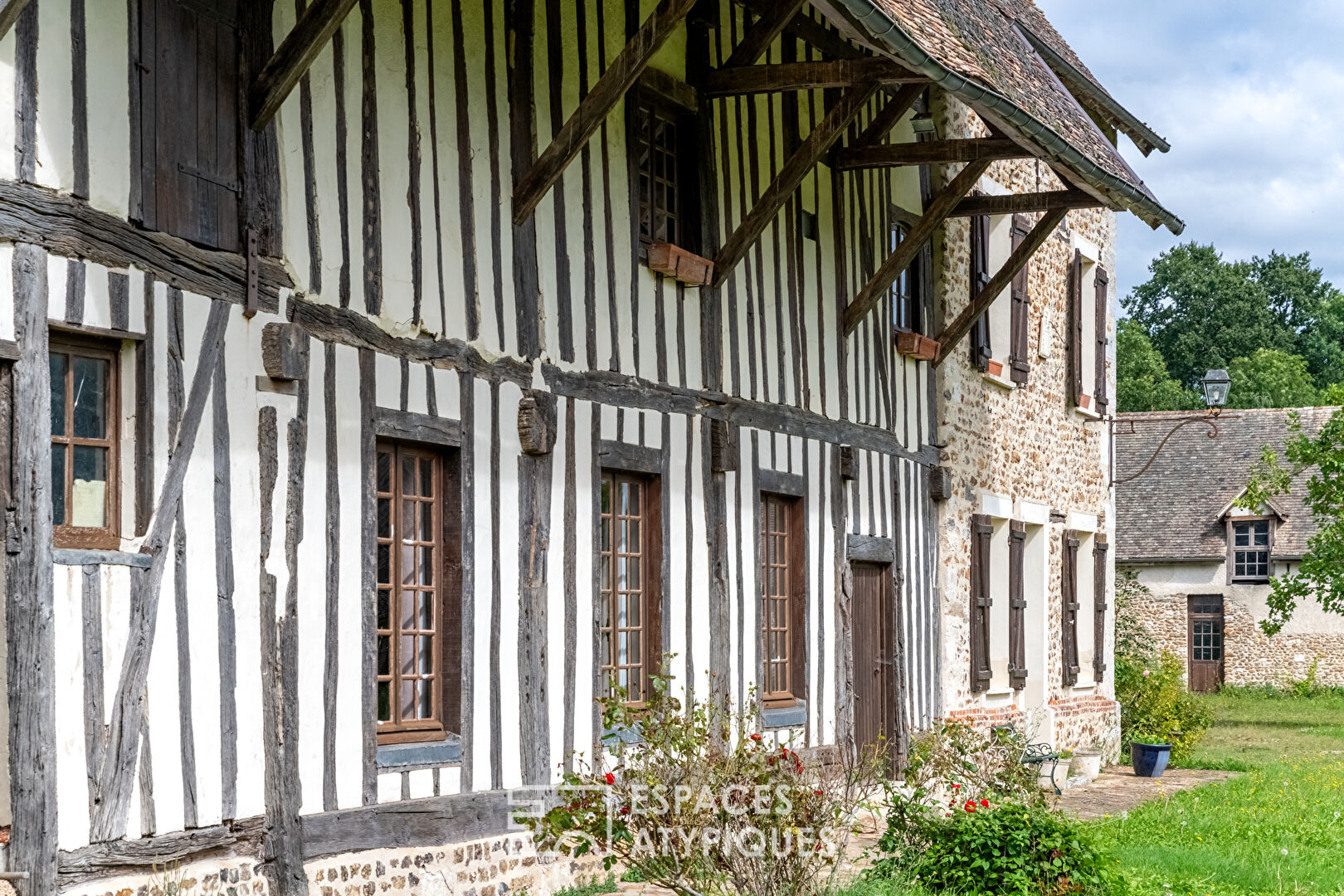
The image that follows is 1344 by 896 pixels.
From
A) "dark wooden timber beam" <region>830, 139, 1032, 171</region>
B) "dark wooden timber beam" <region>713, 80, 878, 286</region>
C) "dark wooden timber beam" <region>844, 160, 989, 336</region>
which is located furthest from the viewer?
"dark wooden timber beam" <region>844, 160, 989, 336</region>

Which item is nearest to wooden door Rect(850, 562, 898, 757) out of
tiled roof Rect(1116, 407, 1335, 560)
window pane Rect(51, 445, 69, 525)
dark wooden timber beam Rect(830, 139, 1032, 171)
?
dark wooden timber beam Rect(830, 139, 1032, 171)

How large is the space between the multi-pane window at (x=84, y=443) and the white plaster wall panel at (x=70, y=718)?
19cm

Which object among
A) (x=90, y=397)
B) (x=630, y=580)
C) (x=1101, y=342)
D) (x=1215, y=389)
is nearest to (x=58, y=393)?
(x=90, y=397)

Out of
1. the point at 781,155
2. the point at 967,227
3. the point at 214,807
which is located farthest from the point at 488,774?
the point at 967,227

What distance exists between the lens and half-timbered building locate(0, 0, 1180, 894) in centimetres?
574

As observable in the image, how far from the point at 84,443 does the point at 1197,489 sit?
2692cm

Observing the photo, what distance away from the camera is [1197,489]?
1190 inches

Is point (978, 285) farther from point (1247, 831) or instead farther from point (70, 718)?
point (70, 718)

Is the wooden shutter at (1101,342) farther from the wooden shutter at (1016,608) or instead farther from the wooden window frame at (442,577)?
the wooden window frame at (442,577)

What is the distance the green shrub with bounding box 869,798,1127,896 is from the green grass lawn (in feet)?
1.84

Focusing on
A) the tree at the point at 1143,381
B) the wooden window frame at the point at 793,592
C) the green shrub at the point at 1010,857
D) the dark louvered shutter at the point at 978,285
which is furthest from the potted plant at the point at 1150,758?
the tree at the point at 1143,381

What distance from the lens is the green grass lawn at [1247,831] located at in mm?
8398

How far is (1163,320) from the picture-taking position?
48.0 meters

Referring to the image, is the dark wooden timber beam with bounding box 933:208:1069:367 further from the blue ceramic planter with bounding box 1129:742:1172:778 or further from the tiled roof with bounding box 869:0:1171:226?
the blue ceramic planter with bounding box 1129:742:1172:778
